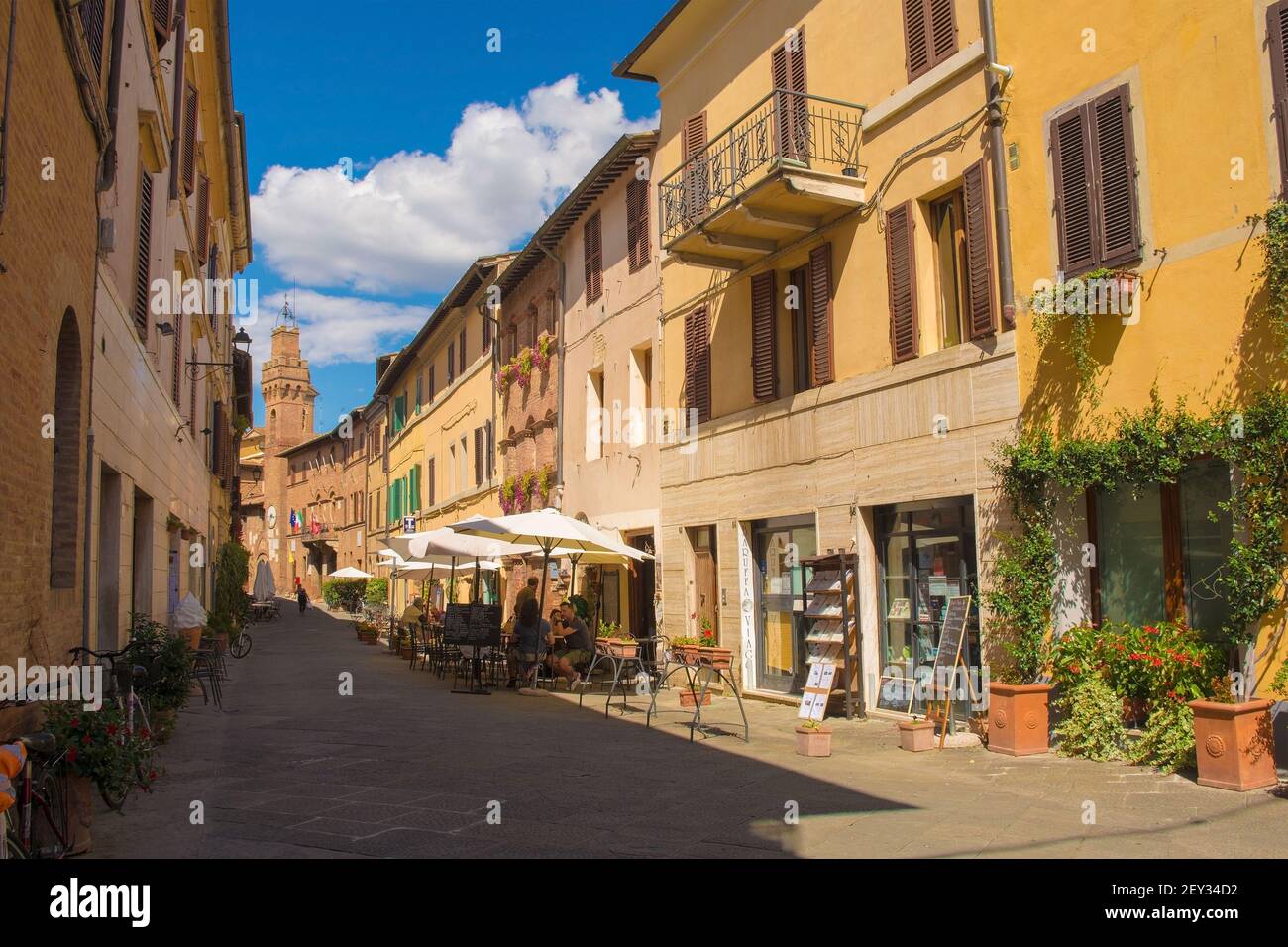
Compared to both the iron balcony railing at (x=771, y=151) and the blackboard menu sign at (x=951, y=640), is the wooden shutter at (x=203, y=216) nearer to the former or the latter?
the iron balcony railing at (x=771, y=151)

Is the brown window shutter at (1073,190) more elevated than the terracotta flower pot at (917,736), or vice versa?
the brown window shutter at (1073,190)

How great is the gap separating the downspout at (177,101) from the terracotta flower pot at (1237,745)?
14216 mm

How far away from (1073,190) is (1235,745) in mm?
4795

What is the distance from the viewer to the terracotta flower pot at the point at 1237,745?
23.6 feet

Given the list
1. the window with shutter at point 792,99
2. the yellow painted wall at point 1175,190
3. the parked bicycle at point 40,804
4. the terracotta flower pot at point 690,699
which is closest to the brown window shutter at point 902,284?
the window with shutter at point 792,99

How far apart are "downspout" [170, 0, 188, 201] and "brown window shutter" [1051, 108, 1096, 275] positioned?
11608 mm

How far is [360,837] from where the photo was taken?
5992 mm

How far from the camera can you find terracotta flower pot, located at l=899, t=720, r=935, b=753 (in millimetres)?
9438

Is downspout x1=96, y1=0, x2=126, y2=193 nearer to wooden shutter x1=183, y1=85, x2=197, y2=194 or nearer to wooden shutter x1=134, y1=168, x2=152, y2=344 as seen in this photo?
wooden shutter x1=134, y1=168, x2=152, y2=344

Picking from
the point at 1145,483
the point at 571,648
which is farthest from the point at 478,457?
the point at 1145,483

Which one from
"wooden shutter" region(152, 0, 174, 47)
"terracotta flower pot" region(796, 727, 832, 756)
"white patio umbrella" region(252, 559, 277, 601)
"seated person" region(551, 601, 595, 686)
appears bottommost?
"terracotta flower pot" region(796, 727, 832, 756)

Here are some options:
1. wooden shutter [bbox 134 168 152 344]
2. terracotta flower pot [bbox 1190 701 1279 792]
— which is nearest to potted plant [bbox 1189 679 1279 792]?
terracotta flower pot [bbox 1190 701 1279 792]
